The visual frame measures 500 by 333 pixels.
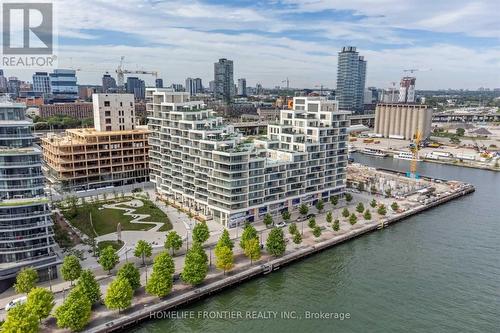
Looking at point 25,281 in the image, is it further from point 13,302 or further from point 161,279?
point 161,279

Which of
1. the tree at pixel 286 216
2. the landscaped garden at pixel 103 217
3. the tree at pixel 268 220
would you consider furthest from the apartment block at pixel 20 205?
the tree at pixel 286 216

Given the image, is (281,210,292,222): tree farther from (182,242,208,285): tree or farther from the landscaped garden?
(182,242,208,285): tree

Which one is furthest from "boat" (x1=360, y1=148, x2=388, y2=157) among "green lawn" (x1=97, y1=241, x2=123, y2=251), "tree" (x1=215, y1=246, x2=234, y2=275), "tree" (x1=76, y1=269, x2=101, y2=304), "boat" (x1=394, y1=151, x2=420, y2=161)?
"tree" (x1=76, y1=269, x2=101, y2=304)

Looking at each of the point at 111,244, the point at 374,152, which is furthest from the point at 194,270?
the point at 374,152

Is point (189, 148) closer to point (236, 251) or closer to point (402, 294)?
point (236, 251)

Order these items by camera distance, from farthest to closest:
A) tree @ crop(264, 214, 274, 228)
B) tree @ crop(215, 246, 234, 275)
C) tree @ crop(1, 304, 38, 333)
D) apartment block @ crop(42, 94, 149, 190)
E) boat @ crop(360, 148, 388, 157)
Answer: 1. boat @ crop(360, 148, 388, 157)
2. apartment block @ crop(42, 94, 149, 190)
3. tree @ crop(264, 214, 274, 228)
4. tree @ crop(215, 246, 234, 275)
5. tree @ crop(1, 304, 38, 333)

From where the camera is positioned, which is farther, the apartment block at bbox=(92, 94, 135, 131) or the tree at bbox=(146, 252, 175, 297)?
the apartment block at bbox=(92, 94, 135, 131)

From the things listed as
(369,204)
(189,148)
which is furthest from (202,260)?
(369,204)
